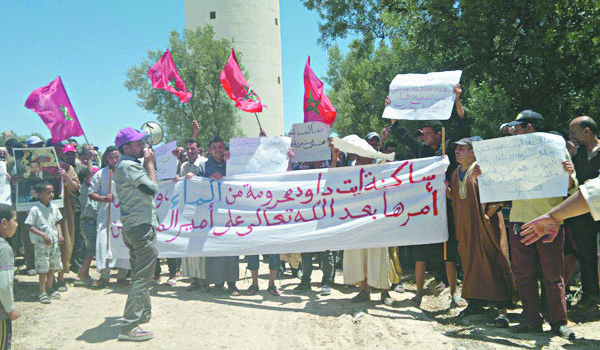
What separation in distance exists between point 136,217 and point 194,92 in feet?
94.7

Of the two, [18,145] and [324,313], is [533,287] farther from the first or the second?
[18,145]

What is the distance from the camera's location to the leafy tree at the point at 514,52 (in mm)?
8297

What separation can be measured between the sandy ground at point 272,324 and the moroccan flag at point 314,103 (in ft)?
8.31

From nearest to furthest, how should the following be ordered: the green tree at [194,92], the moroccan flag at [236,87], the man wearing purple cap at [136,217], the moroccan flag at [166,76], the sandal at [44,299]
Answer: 1. the man wearing purple cap at [136,217]
2. the sandal at [44,299]
3. the moroccan flag at [236,87]
4. the moroccan flag at [166,76]
5. the green tree at [194,92]

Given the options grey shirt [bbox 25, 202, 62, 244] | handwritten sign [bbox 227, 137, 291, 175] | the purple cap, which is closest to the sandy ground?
grey shirt [bbox 25, 202, 62, 244]

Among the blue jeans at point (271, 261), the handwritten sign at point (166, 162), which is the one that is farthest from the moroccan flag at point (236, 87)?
the blue jeans at point (271, 261)

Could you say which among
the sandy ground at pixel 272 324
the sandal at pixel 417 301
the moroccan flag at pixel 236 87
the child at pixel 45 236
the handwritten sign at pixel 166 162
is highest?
the moroccan flag at pixel 236 87

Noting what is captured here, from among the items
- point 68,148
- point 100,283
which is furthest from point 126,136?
point 68,148

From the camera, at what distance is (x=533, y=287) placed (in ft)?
14.9

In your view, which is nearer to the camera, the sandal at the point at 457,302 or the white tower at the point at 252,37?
the sandal at the point at 457,302

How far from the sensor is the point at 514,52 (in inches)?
363

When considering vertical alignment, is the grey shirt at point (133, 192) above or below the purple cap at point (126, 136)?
below

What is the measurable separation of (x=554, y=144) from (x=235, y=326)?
3646 millimetres

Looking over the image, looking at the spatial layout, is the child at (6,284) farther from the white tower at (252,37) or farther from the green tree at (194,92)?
the white tower at (252,37)
